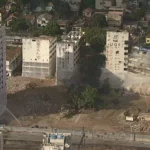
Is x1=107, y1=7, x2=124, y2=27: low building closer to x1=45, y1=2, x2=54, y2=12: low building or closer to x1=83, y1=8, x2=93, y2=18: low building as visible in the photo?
x1=83, y1=8, x2=93, y2=18: low building

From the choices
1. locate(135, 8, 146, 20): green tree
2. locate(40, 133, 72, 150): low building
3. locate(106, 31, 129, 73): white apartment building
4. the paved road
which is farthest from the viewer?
locate(135, 8, 146, 20): green tree

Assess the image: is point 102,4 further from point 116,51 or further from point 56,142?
point 56,142

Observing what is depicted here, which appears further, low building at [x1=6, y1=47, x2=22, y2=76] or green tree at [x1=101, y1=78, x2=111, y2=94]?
low building at [x1=6, y1=47, x2=22, y2=76]

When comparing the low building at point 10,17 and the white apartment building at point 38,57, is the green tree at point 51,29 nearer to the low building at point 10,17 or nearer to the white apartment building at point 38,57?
the white apartment building at point 38,57

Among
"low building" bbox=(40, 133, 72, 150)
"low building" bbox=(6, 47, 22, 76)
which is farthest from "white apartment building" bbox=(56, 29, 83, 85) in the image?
"low building" bbox=(40, 133, 72, 150)

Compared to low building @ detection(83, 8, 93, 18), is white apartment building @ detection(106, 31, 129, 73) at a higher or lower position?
lower

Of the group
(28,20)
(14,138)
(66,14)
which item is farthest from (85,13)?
(14,138)

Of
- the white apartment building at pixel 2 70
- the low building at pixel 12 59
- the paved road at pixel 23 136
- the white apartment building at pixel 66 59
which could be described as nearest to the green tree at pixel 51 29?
the low building at pixel 12 59
